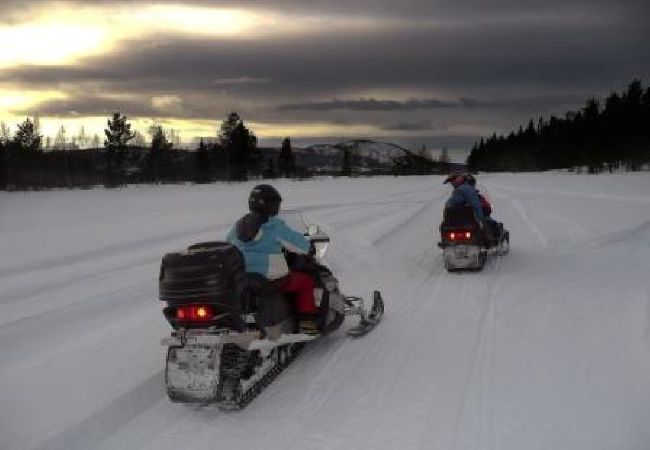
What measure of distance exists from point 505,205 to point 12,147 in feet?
210

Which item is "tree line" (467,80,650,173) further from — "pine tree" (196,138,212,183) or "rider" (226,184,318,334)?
"rider" (226,184,318,334)

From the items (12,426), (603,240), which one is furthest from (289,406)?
(603,240)

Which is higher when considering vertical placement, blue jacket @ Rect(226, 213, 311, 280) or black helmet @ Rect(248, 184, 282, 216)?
black helmet @ Rect(248, 184, 282, 216)

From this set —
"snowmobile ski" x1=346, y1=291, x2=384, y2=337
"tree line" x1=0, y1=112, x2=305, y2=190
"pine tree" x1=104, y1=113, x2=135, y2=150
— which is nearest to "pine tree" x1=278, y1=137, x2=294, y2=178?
"tree line" x1=0, y1=112, x2=305, y2=190

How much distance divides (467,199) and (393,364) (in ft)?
18.3

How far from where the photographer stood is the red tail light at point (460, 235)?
10977mm

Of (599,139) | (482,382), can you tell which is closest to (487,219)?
(482,382)

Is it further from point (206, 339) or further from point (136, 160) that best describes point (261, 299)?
point (136, 160)

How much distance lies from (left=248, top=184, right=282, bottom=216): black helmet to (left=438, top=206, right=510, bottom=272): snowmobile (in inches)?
214

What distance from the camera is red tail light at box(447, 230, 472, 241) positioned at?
36.0 feet

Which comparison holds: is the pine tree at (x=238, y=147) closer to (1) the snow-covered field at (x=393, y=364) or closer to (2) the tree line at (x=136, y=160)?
(2) the tree line at (x=136, y=160)

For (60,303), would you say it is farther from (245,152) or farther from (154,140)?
(154,140)

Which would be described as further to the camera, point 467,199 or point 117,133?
point 117,133

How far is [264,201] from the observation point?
5.86 meters
